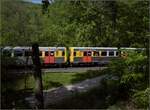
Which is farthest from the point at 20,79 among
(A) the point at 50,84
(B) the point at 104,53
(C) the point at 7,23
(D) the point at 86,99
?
(B) the point at 104,53

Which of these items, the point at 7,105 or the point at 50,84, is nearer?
the point at 7,105

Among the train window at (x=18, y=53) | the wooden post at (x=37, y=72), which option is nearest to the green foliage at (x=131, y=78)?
the wooden post at (x=37, y=72)

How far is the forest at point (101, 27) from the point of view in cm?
1808

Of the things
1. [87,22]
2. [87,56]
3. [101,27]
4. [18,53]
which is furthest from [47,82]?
[87,56]

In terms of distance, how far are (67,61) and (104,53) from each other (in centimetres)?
467

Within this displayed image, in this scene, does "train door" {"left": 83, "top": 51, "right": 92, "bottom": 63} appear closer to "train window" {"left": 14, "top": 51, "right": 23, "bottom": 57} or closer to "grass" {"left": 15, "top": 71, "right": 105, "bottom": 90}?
"train window" {"left": 14, "top": 51, "right": 23, "bottom": 57}

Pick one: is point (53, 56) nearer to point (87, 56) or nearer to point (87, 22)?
point (87, 56)

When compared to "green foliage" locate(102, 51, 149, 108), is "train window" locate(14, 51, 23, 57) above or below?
above

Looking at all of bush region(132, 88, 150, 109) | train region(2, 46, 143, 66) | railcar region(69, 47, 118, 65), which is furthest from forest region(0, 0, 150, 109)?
railcar region(69, 47, 118, 65)

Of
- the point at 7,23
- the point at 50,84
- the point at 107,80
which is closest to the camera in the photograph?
the point at 7,23

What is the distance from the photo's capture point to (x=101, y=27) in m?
19.4

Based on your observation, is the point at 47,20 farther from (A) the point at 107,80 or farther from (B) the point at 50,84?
(B) the point at 50,84

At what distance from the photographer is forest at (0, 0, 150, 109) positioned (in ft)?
59.3

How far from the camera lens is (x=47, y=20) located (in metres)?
20.1
